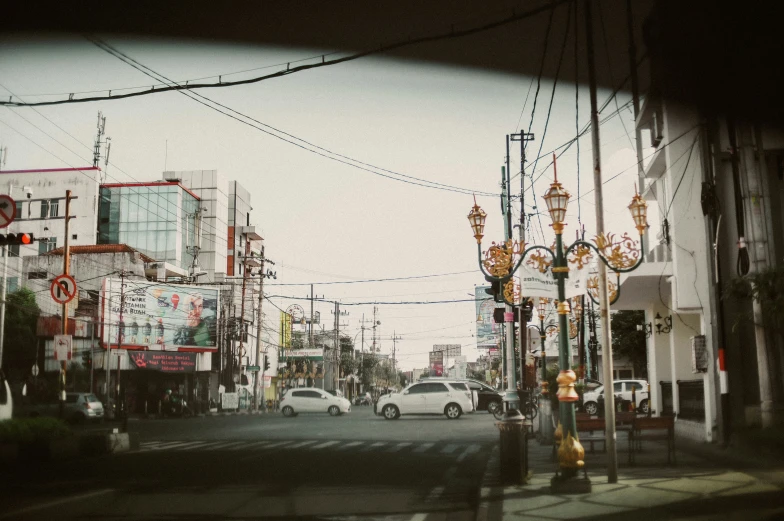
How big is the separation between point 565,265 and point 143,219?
182ft

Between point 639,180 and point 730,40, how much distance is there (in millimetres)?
10025

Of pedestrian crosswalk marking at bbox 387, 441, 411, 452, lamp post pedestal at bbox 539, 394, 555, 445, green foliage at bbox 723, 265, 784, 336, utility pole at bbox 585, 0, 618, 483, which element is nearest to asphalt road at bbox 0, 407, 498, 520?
pedestrian crosswalk marking at bbox 387, 441, 411, 452

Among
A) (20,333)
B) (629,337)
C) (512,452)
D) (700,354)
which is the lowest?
(512,452)

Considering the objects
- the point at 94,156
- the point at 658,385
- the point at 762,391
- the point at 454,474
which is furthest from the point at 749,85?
the point at 94,156

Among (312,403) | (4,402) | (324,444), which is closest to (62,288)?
(4,402)

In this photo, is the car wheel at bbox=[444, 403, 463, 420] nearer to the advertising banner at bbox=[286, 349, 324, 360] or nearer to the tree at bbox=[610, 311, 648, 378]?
the tree at bbox=[610, 311, 648, 378]

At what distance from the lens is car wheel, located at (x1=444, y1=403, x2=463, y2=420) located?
33156 mm

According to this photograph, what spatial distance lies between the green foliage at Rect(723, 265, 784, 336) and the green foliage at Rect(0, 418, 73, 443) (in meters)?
14.4

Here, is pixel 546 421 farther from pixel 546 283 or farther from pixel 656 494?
pixel 656 494

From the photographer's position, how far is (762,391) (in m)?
14.2

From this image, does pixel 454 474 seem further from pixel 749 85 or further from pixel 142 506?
pixel 749 85

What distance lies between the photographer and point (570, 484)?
8852 mm

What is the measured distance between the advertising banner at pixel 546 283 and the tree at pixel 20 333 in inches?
1470

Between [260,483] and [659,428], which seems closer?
[260,483]
